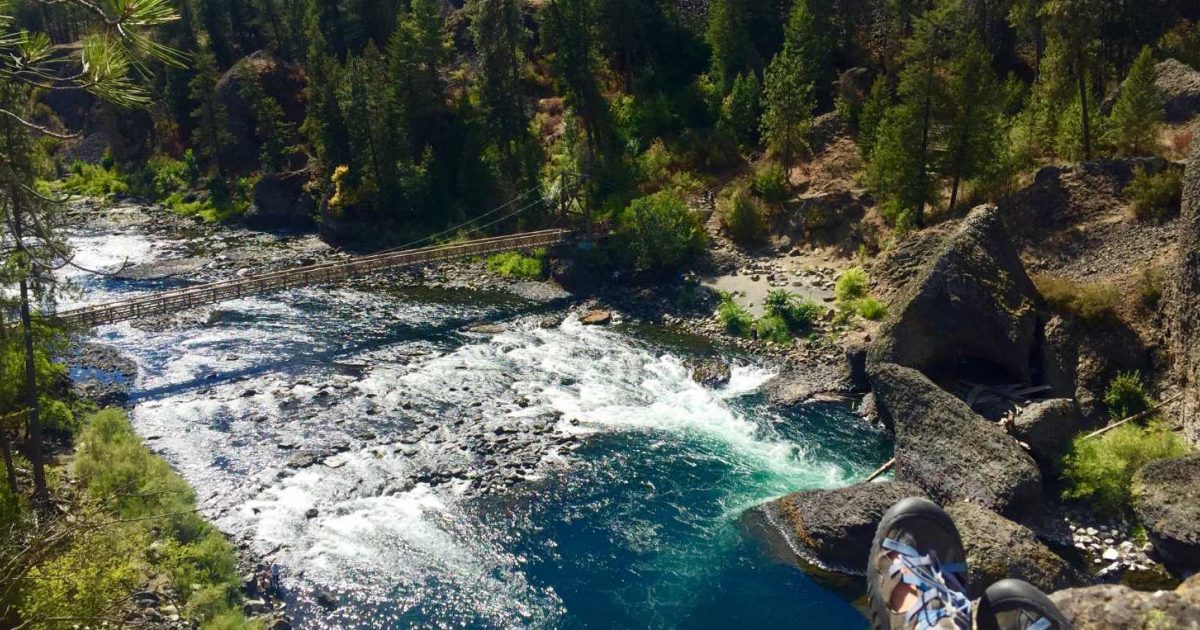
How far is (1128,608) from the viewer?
8.66 meters

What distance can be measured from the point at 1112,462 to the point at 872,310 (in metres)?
10.7

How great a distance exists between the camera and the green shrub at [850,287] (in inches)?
1057

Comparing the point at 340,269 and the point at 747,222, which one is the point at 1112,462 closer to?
the point at 747,222

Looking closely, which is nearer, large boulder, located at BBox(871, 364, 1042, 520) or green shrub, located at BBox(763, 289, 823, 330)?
large boulder, located at BBox(871, 364, 1042, 520)

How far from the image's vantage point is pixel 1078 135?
2606 centimetres

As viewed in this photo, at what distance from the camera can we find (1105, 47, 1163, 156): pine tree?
23562 mm

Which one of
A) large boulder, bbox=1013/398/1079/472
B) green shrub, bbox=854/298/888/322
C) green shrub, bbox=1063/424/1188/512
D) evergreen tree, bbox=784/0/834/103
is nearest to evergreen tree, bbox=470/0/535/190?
evergreen tree, bbox=784/0/834/103

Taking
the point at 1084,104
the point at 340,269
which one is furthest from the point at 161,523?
the point at 1084,104

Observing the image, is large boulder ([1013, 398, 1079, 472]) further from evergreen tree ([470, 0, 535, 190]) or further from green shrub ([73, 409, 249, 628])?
evergreen tree ([470, 0, 535, 190])

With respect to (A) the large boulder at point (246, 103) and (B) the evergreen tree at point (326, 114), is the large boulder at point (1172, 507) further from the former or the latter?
(A) the large boulder at point (246, 103)

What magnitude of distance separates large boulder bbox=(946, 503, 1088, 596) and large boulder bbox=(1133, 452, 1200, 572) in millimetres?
1583

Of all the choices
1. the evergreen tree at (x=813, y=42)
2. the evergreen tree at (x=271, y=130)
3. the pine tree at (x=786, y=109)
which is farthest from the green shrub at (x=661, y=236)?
the evergreen tree at (x=271, y=130)

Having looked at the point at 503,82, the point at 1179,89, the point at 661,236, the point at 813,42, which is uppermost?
the point at 813,42

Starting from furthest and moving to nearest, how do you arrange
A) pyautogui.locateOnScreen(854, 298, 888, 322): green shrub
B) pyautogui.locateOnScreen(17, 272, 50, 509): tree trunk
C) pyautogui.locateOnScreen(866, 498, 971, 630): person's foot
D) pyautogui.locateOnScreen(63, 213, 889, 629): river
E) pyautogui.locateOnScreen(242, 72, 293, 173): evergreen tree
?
1. pyautogui.locateOnScreen(242, 72, 293, 173): evergreen tree
2. pyautogui.locateOnScreen(854, 298, 888, 322): green shrub
3. pyautogui.locateOnScreen(63, 213, 889, 629): river
4. pyautogui.locateOnScreen(17, 272, 50, 509): tree trunk
5. pyautogui.locateOnScreen(866, 498, 971, 630): person's foot
